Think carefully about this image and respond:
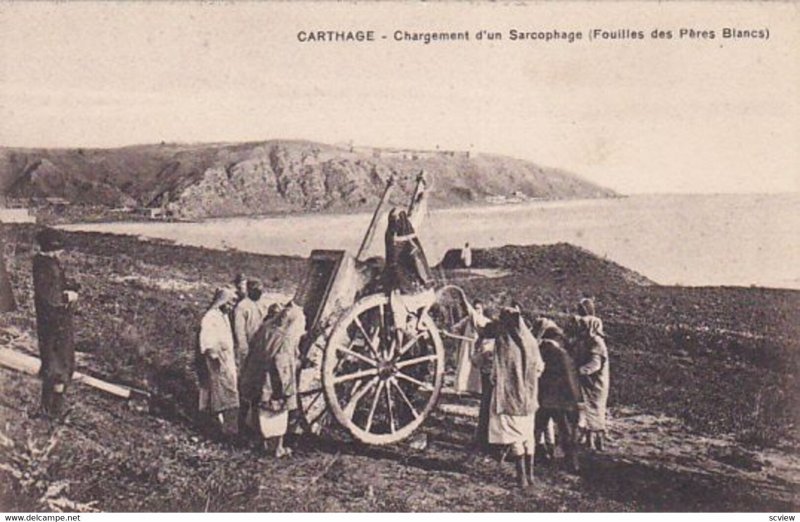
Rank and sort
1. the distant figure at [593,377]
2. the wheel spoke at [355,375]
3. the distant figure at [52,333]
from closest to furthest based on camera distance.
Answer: the wheel spoke at [355,375] → the distant figure at [593,377] → the distant figure at [52,333]

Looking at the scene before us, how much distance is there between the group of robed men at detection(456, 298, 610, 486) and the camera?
4336 millimetres

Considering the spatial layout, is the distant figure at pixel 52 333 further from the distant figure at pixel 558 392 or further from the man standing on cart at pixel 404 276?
the distant figure at pixel 558 392

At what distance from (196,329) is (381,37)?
1650 mm

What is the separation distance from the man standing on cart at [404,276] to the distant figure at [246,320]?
24.3 inches

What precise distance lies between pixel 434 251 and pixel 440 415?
0.78m

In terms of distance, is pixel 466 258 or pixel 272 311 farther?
pixel 466 258

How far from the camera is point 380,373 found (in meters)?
4.37

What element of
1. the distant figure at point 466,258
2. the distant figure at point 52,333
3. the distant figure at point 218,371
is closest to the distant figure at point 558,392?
the distant figure at point 466,258

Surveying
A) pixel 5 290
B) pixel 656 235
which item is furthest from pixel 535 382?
pixel 5 290

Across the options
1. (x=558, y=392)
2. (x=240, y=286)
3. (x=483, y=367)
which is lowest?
(x=558, y=392)

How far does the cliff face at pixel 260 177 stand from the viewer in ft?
14.9

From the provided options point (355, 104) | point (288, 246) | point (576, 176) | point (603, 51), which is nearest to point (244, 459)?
point (288, 246)

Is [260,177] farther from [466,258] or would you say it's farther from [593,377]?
[593,377]

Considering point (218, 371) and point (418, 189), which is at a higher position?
point (418, 189)
